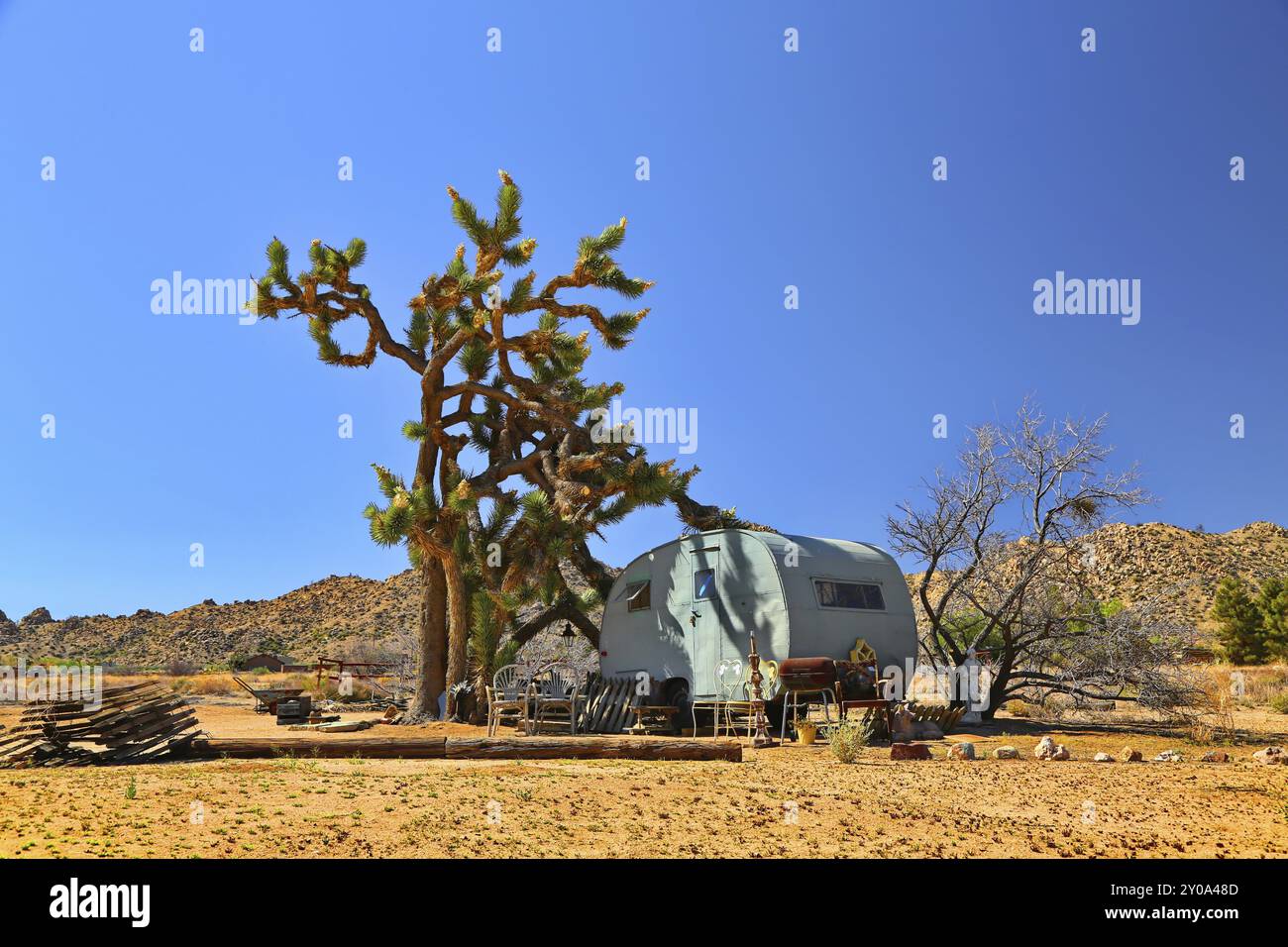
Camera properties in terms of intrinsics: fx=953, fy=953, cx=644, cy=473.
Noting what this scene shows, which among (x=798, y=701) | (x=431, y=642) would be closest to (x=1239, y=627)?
(x=798, y=701)

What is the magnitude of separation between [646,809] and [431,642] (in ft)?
49.3

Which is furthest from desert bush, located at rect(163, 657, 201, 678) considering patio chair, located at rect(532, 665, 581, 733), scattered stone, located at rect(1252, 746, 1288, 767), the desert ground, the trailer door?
scattered stone, located at rect(1252, 746, 1288, 767)

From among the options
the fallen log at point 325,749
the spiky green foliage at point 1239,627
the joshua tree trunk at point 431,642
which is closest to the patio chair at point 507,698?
the joshua tree trunk at point 431,642

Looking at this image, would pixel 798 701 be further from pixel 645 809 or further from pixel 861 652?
pixel 645 809

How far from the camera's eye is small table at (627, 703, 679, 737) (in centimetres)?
1728

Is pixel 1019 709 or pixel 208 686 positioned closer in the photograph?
pixel 1019 709

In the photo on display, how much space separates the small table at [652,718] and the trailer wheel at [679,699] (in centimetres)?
13

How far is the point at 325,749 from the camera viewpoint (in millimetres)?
12328

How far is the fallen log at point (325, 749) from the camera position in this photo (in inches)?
485

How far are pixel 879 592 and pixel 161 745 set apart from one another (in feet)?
38.8

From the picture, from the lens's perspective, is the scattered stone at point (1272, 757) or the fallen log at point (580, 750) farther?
the fallen log at point (580, 750)

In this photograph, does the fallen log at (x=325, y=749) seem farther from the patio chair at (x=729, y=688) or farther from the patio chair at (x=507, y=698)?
the patio chair at (x=729, y=688)
